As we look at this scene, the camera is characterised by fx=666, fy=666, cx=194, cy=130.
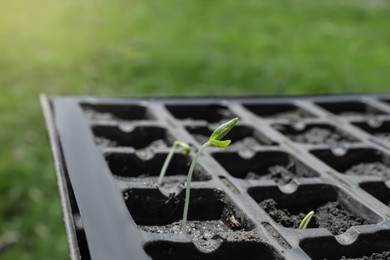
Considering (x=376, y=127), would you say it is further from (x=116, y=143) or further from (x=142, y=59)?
(x=142, y=59)

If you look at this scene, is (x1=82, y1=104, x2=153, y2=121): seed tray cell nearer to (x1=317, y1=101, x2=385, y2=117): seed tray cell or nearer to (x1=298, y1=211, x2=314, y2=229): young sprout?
(x1=317, y1=101, x2=385, y2=117): seed tray cell

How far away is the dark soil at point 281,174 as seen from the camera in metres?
1.45

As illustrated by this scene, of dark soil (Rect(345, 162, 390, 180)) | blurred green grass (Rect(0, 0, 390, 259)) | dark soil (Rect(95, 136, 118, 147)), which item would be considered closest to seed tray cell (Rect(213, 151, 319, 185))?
dark soil (Rect(345, 162, 390, 180))

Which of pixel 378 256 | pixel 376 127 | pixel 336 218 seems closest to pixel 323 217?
pixel 336 218

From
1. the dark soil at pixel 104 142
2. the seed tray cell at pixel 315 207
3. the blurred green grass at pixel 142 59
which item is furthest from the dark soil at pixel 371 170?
the blurred green grass at pixel 142 59

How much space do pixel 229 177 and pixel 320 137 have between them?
0.52 metres

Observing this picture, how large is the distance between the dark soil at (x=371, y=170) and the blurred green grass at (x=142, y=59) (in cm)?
153

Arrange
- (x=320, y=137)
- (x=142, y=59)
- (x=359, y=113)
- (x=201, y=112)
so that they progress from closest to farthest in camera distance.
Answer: (x=320, y=137) → (x=201, y=112) → (x=359, y=113) → (x=142, y=59)

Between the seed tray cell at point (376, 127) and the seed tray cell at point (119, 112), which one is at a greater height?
the seed tray cell at point (119, 112)

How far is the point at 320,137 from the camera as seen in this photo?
5.76 feet

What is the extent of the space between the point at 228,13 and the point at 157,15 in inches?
26.1

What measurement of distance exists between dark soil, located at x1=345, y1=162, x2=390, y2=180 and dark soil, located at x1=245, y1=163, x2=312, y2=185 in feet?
0.42

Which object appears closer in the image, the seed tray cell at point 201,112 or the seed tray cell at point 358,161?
the seed tray cell at point 358,161

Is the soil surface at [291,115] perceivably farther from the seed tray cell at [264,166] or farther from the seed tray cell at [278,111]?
the seed tray cell at [264,166]
